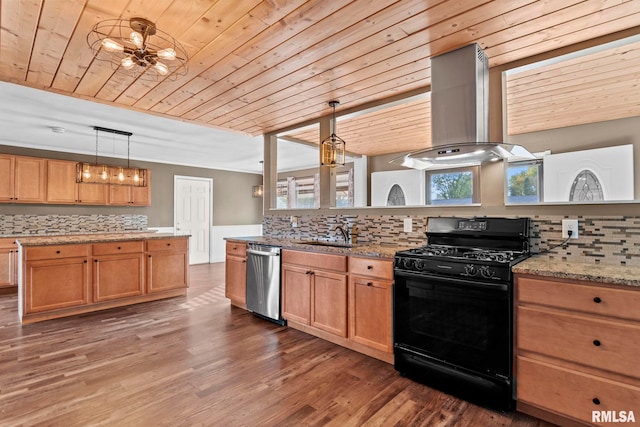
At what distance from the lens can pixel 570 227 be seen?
2.13 meters

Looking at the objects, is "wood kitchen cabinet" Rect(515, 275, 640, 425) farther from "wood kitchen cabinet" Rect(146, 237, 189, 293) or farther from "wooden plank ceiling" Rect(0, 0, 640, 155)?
"wood kitchen cabinet" Rect(146, 237, 189, 293)

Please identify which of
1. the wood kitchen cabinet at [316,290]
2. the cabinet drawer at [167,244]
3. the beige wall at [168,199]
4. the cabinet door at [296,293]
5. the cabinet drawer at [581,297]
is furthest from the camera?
the beige wall at [168,199]

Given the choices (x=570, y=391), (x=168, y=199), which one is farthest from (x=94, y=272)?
(x=570, y=391)

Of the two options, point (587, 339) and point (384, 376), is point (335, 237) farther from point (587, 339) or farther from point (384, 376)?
point (587, 339)

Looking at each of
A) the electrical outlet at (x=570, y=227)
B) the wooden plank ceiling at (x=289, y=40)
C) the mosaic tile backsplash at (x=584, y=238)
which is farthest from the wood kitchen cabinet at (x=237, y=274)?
the electrical outlet at (x=570, y=227)

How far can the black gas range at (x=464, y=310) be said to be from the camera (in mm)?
1910

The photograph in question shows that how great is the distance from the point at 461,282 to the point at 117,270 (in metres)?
3.88

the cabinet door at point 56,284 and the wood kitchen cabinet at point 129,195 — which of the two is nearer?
the cabinet door at point 56,284

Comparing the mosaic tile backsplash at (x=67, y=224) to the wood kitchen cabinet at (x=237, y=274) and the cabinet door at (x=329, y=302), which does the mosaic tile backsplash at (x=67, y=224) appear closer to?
the wood kitchen cabinet at (x=237, y=274)

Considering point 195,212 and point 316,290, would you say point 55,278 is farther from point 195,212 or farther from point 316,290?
point 195,212

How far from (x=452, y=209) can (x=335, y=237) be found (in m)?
1.32

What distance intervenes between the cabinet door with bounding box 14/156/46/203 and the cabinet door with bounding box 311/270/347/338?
5.15 meters

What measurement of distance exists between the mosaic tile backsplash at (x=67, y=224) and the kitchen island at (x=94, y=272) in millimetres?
1977

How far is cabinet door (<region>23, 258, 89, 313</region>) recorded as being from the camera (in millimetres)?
3439
